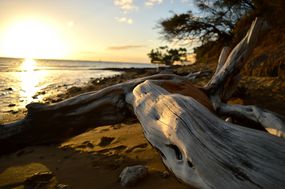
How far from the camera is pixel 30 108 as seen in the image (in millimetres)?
3818

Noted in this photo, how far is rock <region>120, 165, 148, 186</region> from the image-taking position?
2439 mm

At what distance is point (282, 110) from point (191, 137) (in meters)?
3.45

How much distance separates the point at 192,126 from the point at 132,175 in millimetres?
816

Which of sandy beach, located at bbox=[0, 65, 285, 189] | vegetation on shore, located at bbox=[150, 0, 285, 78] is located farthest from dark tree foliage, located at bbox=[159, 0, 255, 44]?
sandy beach, located at bbox=[0, 65, 285, 189]

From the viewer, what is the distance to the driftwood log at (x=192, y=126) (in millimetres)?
1601

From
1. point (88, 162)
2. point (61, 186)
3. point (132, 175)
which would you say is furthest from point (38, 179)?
point (132, 175)

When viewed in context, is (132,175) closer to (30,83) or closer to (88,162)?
(88,162)

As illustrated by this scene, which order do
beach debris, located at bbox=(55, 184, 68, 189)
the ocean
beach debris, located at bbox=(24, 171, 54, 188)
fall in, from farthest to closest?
1. the ocean
2. beach debris, located at bbox=(24, 171, 54, 188)
3. beach debris, located at bbox=(55, 184, 68, 189)

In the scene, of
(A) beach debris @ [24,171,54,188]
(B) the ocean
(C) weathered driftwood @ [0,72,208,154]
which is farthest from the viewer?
(B) the ocean

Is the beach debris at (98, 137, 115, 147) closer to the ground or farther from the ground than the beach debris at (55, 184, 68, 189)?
farther from the ground

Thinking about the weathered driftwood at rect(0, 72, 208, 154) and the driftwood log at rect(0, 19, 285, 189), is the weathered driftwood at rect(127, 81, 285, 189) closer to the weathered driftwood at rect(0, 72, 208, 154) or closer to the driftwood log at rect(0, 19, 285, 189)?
the driftwood log at rect(0, 19, 285, 189)

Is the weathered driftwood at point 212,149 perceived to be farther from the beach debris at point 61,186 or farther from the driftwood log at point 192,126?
the beach debris at point 61,186

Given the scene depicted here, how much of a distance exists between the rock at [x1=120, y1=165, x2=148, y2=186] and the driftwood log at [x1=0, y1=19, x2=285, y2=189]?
1.06 feet

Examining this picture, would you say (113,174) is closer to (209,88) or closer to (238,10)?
(209,88)
